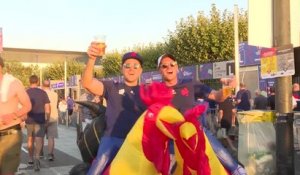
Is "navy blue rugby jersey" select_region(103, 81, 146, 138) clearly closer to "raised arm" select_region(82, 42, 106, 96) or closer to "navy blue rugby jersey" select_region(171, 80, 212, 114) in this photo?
"raised arm" select_region(82, 42, 106, 96)

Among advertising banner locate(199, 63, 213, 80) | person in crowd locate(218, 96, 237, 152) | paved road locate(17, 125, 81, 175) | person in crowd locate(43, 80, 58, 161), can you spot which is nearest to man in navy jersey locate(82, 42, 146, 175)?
paved road locate(17, 125, 81, 175)

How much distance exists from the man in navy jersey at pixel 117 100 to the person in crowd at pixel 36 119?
5.45 metres

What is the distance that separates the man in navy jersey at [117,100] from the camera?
155 inches

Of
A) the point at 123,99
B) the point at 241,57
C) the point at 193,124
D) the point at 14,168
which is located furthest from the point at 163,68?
the point at 241,57

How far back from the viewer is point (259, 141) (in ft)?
22.5

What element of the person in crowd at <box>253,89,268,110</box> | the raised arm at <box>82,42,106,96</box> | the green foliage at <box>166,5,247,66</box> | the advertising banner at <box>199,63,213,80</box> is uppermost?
the green foliage at <box>166,5,247,66</box>

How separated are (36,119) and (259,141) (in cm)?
472

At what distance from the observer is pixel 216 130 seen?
14008mm

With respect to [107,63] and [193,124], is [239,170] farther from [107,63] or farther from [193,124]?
[107,63]

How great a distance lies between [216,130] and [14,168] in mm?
9223

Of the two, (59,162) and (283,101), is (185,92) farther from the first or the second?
(59,162)

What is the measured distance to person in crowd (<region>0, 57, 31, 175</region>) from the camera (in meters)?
5.36

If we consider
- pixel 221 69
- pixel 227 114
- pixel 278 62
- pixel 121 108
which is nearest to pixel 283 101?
pixel 278 62

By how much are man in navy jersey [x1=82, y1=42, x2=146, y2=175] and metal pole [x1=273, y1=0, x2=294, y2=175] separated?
2285 millimetres
